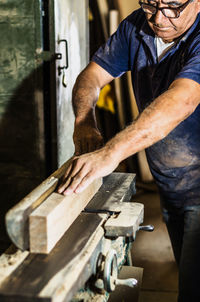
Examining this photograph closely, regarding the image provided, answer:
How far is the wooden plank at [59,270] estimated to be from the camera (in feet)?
3.62

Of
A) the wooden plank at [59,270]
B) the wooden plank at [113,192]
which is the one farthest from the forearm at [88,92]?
the wooden plank at [59,270]

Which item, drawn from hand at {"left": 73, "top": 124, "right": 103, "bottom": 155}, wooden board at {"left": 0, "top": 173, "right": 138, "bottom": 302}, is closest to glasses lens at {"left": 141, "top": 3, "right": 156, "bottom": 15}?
hand at {"left": 73, "top": 124, "right": 103, "bottom": 155}

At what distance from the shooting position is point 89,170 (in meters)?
1.49

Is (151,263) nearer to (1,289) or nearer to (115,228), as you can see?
(115,228)

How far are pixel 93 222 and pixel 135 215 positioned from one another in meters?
0.16

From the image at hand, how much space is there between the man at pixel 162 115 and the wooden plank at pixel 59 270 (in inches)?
7.1

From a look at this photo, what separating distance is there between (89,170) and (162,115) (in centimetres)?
33

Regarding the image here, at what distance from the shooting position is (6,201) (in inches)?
112

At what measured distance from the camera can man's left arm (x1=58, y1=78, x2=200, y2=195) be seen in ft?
4.89

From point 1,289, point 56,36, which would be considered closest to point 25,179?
point 56,36

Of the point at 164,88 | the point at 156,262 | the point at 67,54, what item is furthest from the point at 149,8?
the point at 156,262

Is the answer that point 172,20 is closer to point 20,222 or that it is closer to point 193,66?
point 193,66

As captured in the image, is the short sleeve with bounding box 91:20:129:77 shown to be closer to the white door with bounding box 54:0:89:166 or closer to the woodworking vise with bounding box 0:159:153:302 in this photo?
the white door with bounding box 54:0:89:166

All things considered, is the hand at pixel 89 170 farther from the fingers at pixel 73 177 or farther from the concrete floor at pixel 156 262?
the concrete floor at pixel 156 262
